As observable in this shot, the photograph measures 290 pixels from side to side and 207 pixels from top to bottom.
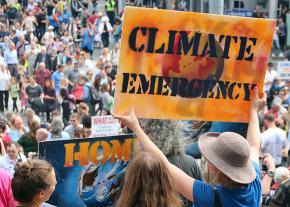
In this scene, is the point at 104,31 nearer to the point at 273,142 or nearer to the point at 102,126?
the point at 273,142

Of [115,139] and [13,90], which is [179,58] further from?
[13,90]

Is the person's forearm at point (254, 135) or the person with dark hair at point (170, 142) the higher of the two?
the person's forearm at point (254, 135)

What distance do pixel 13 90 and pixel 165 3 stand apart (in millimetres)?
17166

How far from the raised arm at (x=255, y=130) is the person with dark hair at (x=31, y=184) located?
3.69ft

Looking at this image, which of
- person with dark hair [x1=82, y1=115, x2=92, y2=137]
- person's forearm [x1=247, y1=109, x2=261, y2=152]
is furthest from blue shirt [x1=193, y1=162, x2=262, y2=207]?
person with dark hair [x1=82, y1=115, x2=92, y2=137]

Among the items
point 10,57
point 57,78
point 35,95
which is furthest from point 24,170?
point 10,57

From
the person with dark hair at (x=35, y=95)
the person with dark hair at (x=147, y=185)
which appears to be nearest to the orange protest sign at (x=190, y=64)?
the person with dark hair at (x=147, y=185)

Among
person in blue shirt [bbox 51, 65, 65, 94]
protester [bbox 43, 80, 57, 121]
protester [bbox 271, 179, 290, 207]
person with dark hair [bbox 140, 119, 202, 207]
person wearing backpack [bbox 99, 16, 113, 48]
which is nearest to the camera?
protester [bbox 271, 179, 290, 207]

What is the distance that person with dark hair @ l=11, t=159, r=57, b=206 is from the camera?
314 centimetres

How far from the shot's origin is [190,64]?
413 centimetres

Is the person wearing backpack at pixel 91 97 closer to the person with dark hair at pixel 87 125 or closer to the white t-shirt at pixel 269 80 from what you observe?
the white t-shirt at pixel 269 80

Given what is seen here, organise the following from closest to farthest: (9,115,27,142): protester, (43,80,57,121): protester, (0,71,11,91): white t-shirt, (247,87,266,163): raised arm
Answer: (247,87,266,163): raised arm
(9,115,27,142): protester
(43,80,57,121): protester
(0,71,11,91): white t-shirt

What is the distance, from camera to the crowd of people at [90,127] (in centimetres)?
314

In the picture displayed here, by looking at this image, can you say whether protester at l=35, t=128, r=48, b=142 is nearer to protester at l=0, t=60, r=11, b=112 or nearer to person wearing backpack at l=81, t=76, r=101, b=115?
person wearing backpack at l=81, t=76, r=101, b=115
